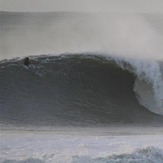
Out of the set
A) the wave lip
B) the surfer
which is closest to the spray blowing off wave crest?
the wave lip

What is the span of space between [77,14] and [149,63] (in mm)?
27688

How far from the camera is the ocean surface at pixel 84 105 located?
8656 millimetres

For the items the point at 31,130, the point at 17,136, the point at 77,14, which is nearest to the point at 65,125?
the point at 31,130

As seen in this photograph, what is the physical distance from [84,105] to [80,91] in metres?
1.09

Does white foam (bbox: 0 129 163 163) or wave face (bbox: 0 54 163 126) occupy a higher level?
wave face (bbox: 0 54 163 126)

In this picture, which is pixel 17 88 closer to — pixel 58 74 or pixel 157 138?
pixel 58 74

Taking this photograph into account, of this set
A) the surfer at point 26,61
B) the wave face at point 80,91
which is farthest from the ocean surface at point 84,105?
the surfer at point 26,61

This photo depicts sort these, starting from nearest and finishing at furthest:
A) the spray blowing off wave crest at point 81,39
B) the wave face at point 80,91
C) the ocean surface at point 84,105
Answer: the ocean surface at point 84,105 < the wave face at point 80,91 < the spray blowing off wave crest at point 81,39

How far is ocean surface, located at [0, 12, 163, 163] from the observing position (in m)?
8.66

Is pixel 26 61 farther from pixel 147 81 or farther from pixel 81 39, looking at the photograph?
pixel 81 39

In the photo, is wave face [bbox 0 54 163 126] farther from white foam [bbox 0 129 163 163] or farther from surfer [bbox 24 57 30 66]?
white foam [bbox 0 129 163 163]

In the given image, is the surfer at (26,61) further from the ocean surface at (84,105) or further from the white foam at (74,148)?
the white foam at (74,148)

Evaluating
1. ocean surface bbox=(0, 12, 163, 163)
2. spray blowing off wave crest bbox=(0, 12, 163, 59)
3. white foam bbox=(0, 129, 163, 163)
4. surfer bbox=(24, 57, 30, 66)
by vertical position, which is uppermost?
spray blowing off wave crest bbox=(0, 12, 163, 59)

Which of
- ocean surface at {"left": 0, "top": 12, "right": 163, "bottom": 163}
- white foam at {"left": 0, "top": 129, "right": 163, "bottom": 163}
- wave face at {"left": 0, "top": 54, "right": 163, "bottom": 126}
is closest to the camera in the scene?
white foam at {"left": 0, "top": 129, "right": 163, "bottom": 163}
